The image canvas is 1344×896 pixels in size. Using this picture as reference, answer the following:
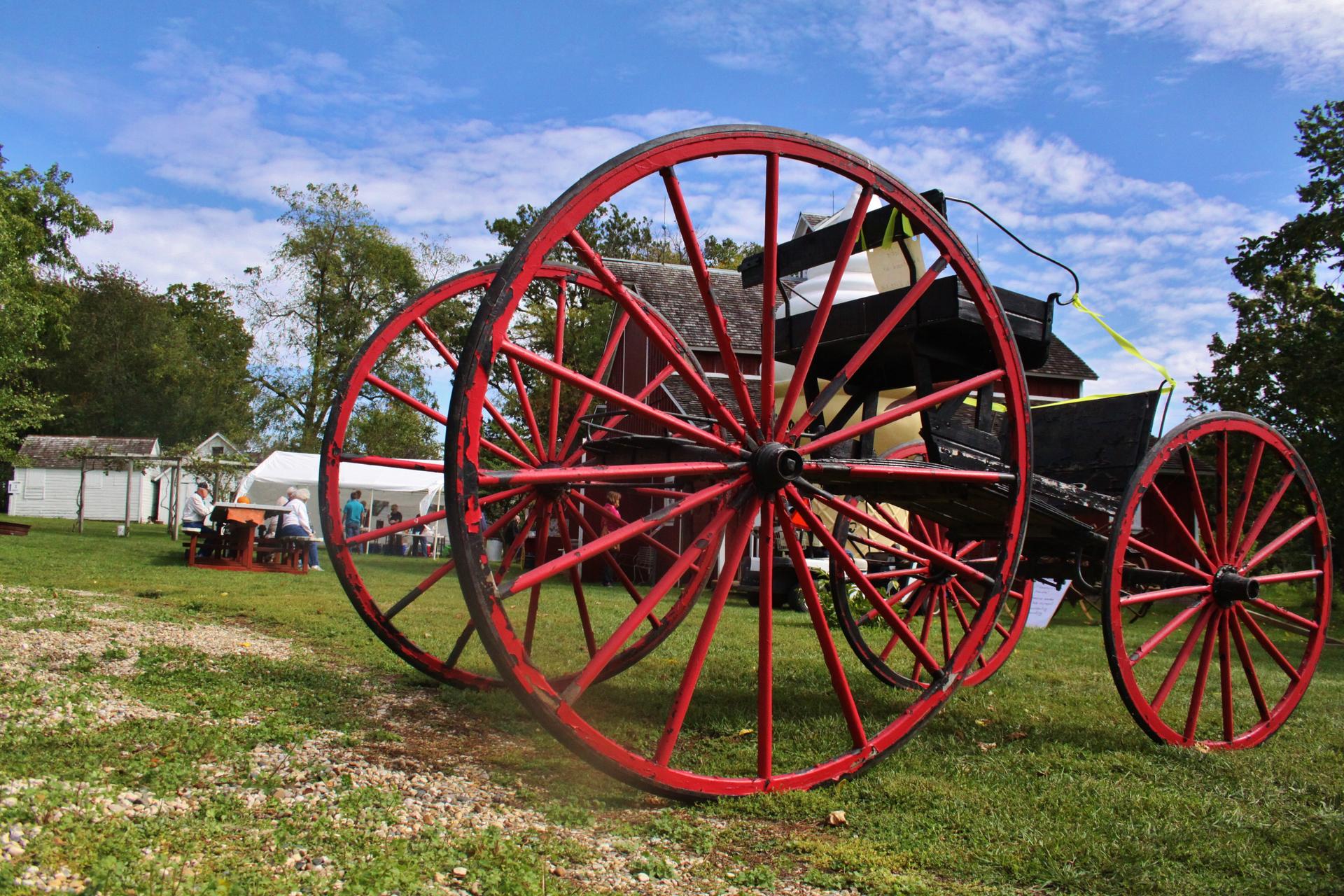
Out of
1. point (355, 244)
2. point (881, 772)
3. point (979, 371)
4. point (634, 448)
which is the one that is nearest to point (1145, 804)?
point (881, 772)

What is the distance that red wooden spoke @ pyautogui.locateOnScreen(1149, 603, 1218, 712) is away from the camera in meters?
4.55

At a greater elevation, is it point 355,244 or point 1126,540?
point 355,244

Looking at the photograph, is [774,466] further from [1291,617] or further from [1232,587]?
[1291,617]

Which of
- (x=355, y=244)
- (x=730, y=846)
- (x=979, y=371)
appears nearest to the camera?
(x=730, y=846)

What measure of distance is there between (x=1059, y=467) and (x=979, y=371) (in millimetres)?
1082

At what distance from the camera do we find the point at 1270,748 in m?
4.79

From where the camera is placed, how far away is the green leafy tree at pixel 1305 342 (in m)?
18.5

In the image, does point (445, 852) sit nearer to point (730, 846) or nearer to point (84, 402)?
point (730, 846)

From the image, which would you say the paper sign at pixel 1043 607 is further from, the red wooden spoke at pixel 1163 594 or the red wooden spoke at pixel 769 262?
the red wooden spoke at pixel 769 262

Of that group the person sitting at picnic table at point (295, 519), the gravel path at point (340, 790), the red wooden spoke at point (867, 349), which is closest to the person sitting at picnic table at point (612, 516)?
the red wooden spoke at point (867, 349)

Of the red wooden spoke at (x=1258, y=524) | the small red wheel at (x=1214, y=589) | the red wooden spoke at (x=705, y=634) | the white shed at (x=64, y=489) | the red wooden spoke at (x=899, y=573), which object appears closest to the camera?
the red wooden spoke at (x=705, y=634)

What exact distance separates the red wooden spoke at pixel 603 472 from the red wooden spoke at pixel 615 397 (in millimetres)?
82

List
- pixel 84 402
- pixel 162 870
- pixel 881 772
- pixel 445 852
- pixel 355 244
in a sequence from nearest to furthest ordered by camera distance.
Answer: pixel 162 870 < pixel 445 852 < pixel 881 772 < pixel 355 244 < pixel 84 402

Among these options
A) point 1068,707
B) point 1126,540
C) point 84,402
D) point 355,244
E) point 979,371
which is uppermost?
point 355,244
